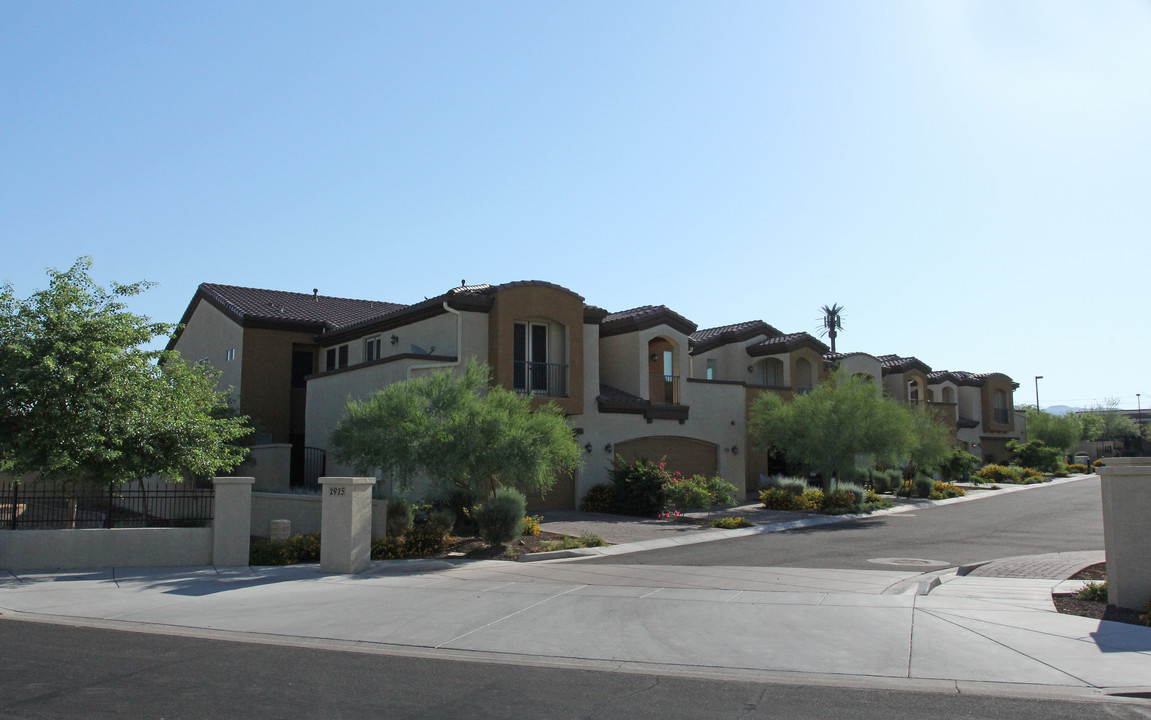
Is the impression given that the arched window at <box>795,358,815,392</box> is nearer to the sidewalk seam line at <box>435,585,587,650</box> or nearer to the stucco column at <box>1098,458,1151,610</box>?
the sidewalk seam line at <box>435,585,587,650</box>

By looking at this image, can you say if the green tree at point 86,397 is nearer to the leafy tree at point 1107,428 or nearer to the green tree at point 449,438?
the green tree at point 449,438

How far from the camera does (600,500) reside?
25062 millimetres

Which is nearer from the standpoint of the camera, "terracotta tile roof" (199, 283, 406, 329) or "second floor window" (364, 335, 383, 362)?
"second floor window" (364, 335, 383, 362)

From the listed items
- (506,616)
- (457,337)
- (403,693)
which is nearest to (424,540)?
(506,616)

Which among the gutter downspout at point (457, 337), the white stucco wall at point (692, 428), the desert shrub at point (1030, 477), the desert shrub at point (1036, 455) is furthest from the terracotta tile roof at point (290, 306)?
the desert shrub at point (1036, 455)

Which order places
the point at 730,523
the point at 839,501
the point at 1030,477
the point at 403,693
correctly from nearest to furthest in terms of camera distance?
the point at 403,693
the point at 730,523
the point at 839,501
the point at 1030,477

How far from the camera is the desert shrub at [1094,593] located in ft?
36.2

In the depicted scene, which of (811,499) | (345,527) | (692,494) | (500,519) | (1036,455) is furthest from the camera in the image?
(1036,455)

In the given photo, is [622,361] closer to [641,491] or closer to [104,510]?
[641,491]

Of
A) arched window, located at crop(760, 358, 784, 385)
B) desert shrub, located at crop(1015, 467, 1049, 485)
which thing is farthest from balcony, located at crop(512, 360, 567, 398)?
desert shrub, located at crop(1015, 467, 1049, 485)

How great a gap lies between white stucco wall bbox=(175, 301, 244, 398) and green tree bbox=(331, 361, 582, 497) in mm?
11578

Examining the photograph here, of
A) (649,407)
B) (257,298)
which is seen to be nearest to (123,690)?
(649,407)

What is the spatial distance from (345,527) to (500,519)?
3.39 m

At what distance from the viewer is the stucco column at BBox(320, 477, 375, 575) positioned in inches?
574
